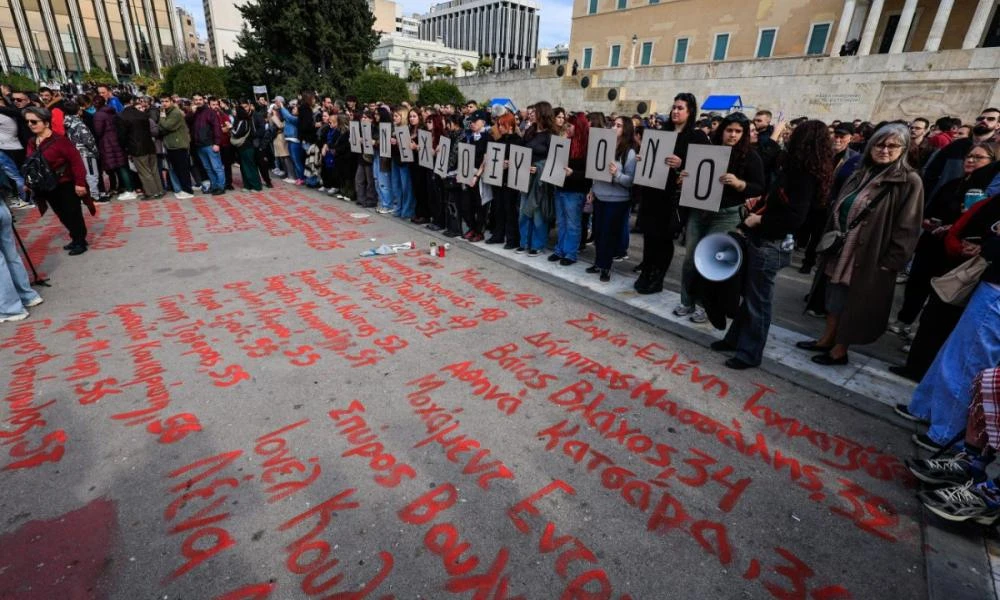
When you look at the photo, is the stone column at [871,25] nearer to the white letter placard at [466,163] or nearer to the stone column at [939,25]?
the stone column at [939,25]

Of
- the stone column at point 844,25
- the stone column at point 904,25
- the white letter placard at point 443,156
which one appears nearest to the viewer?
the white letter placard at point 443,156

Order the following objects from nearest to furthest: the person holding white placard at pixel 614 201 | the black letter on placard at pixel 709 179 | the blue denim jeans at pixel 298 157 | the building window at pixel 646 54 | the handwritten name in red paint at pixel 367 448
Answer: the handwritten name in red paint at pixel 367 448 → the black letter on placard at pixel 709 179 → the person holding white placard at pixel 614 201 → the blue denim jeans at pixel 298 157 → the building window at pixel 646 54

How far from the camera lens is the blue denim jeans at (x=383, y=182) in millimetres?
9367

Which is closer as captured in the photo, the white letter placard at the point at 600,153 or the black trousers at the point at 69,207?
the white letter placard at the point at 600,153

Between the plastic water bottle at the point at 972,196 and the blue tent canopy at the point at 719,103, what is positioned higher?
the blue tent canopy at the point at 719,103

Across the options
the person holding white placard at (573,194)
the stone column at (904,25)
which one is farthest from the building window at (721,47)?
the person holding white placard at (573,194)

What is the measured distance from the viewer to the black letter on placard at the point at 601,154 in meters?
5.43

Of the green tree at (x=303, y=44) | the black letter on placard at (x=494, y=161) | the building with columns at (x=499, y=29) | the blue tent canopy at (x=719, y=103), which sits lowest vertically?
the black letter on placard at (x=494, y=161)

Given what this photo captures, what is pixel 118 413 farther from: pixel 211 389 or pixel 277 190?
pixel 277 190

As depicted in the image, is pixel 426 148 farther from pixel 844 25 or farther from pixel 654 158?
pixel 844 25

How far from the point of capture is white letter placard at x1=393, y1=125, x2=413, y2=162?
26.9ft

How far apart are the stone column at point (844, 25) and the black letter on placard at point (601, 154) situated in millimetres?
34847

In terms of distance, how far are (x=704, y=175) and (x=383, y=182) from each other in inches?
268

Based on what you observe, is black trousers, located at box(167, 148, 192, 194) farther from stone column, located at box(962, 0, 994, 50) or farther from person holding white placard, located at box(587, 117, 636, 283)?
stone column, located at box(962, 0, 994, 50)
